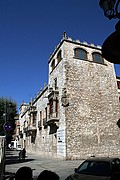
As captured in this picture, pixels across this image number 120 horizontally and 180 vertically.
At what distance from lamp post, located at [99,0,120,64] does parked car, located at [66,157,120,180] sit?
3654mm

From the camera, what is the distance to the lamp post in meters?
2.72

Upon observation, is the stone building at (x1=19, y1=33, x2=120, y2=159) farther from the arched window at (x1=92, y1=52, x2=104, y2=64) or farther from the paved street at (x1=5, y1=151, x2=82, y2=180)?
the paved street at (x1=5, y1=151, x2=82, y2=180)

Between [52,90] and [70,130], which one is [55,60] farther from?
[70,130]

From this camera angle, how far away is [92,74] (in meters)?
21.0

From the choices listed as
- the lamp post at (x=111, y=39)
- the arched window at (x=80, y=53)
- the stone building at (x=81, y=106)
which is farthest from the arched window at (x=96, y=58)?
the lamp post at (x=111, y=39)

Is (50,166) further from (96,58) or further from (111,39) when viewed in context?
(96,58)

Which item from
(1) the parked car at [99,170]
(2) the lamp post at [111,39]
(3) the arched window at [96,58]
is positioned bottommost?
(1) the parked car at [99,170]

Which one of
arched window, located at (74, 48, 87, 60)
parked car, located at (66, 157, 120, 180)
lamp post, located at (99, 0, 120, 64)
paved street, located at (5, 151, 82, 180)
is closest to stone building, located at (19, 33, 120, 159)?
arched window, located at (74, 48, 87, 60)

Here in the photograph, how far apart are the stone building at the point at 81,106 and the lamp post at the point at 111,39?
14.8 m

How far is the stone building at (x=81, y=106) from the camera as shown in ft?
57.3

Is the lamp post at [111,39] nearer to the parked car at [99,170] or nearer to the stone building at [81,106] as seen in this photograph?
the parked car at [99,170]

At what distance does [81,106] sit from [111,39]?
16.4 m

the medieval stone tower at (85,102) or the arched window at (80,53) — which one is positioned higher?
the arched window at (80,53)

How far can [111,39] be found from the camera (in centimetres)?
271
